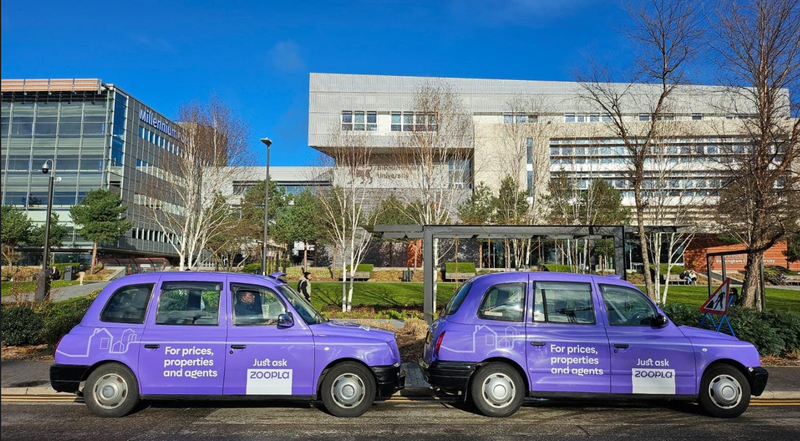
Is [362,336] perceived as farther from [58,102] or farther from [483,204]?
[58,102]

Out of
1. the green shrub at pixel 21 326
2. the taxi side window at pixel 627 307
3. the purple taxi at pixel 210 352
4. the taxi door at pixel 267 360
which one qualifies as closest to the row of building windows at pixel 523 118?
the taxi side window at pixel 627 307

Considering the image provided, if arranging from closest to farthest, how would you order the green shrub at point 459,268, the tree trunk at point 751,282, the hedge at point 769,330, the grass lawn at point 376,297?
1. the hedge at point 769,330
2. the tree trunk at point 751,282
3. the grass lawn at point 376,297
4. the green shrub at point 459,268

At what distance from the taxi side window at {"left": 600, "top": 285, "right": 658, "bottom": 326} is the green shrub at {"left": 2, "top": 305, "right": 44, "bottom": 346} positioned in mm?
11877

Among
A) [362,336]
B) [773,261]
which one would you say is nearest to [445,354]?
[362,336]

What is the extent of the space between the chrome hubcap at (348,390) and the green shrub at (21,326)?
8514 millimetres

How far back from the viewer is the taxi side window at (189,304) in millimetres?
6566

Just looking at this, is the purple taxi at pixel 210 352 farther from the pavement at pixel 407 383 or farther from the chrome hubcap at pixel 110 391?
the pavement at pixel 407 383

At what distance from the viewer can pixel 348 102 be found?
5081cm

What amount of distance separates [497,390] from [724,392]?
311 cm

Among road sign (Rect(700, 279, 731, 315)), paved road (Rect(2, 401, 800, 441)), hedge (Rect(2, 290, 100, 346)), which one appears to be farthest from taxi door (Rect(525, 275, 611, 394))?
hedge (Rect(2, 290, 100, 346))

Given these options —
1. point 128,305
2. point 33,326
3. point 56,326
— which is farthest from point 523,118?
point 128,305

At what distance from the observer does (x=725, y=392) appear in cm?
667

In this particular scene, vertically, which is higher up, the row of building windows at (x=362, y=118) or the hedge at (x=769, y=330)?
the row of building windows at (x=362, y=118)

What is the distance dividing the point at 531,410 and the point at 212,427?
4.33m
